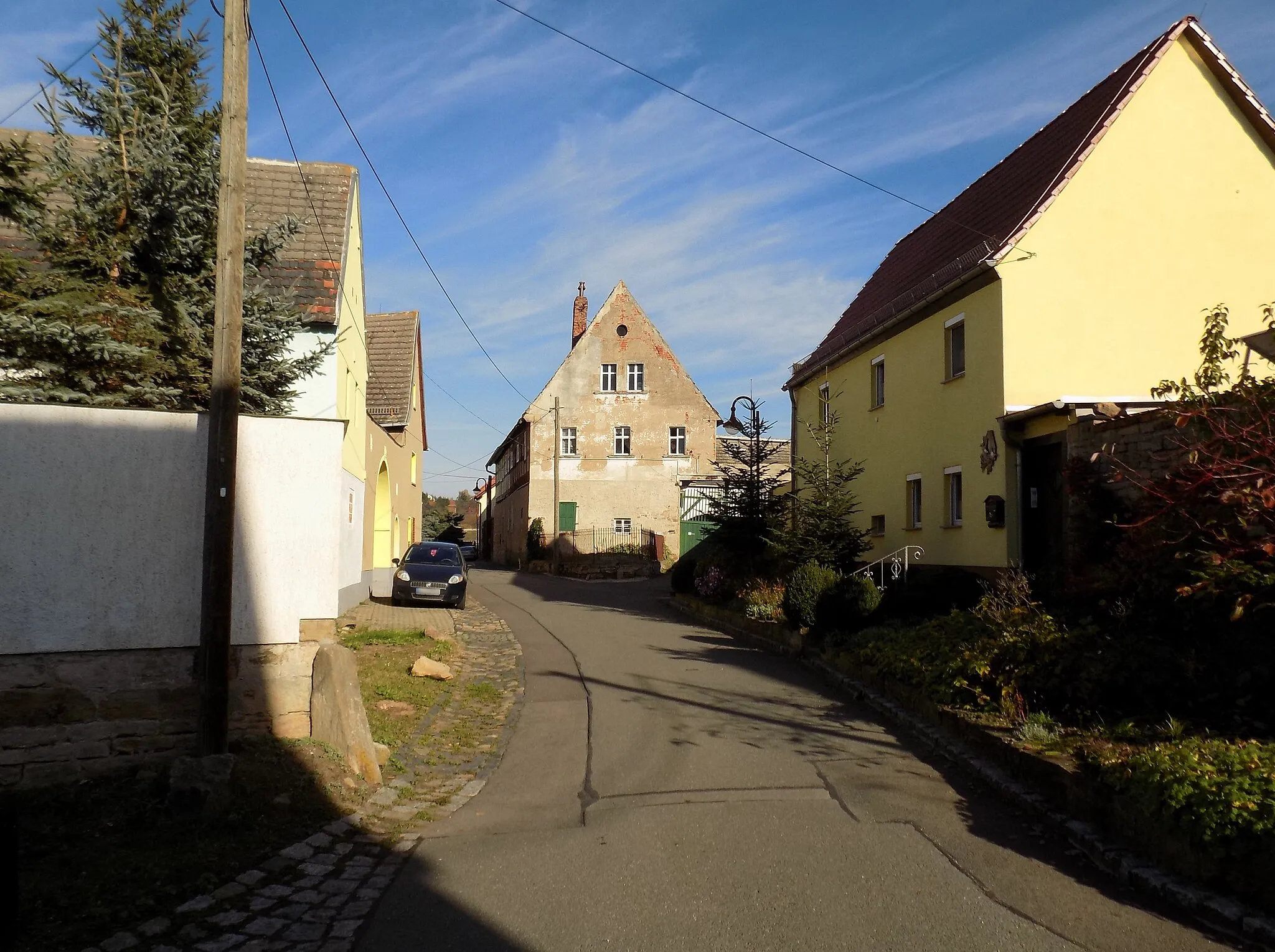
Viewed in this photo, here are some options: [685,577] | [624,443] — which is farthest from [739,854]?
[624,443]

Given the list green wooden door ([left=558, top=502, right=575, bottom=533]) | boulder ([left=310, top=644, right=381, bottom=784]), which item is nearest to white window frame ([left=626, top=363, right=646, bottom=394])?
green wooden door ([left=558, top=502, right=575, bottom=533])

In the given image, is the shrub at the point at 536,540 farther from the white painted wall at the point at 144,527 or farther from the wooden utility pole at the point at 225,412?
the wooden utility pole at the point at 225,412

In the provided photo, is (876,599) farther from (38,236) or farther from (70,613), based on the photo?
(38,236)

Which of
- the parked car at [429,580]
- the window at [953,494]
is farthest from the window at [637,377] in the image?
the window at [953,494]

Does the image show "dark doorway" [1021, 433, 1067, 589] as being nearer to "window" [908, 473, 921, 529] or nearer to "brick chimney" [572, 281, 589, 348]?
"window" [908, 473, 921, 529]

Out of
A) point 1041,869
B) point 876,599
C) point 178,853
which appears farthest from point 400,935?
point 876,599

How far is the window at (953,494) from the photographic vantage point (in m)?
17.9

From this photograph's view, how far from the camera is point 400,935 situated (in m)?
5.03

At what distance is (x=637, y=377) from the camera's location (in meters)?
44.6

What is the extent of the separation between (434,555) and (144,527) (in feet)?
50.8

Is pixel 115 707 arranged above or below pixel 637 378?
below

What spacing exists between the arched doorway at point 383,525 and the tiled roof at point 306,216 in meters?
9.02

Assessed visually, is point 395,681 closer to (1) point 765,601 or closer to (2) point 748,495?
(1) point 765,601

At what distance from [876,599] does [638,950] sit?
10158 mm
